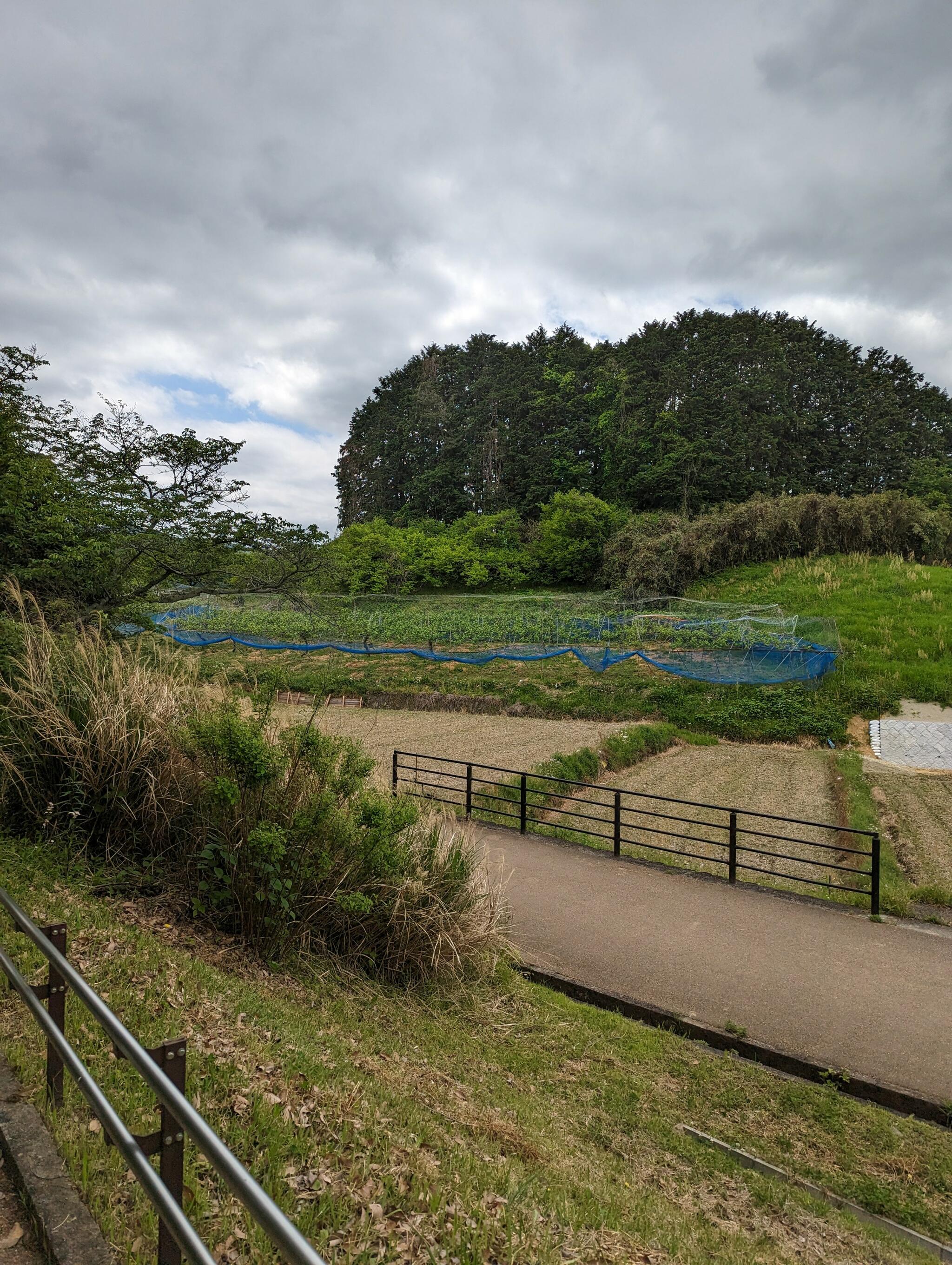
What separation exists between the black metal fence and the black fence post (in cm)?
483

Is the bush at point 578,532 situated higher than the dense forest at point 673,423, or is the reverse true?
the dense forest at point 673,423

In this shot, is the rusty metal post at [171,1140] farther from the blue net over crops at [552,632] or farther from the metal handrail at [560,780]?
the blue net over crops at [552,632]

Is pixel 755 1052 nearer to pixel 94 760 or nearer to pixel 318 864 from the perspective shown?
pixel 318 864

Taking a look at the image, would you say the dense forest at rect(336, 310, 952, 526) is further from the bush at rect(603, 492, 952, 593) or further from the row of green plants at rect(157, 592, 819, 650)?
the row of green plants at rect(157, 592, 819, 650)

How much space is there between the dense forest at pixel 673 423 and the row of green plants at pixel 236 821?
46.4 meters

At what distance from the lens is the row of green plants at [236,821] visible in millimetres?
5223

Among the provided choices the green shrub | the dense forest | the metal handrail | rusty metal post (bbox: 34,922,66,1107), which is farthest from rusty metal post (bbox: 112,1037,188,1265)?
the dense forest

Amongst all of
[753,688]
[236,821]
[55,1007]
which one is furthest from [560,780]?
[753,688]

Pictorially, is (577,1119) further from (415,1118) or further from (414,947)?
(414,947)

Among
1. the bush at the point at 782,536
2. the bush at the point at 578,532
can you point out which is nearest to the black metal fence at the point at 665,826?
the bush at the point at 782,536

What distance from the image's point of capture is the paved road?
16.7 feet

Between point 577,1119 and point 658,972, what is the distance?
223cm

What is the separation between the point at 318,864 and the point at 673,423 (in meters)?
51.8

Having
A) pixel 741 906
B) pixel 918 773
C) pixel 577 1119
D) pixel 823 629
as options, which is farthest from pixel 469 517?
pixel 577 1119
